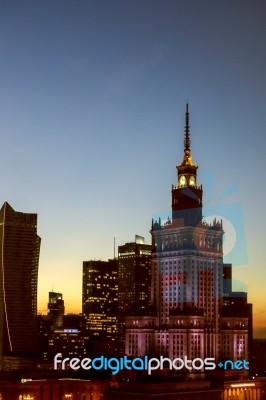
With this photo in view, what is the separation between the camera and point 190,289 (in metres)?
155

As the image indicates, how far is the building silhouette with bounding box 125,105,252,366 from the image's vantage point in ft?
507

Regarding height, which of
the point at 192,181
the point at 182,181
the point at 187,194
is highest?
the point at 182,181

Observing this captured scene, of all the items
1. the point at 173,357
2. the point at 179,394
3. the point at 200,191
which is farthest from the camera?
the point at 200,191

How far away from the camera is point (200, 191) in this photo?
162 meters

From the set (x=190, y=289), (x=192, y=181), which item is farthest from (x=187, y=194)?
(x=190, y=289)

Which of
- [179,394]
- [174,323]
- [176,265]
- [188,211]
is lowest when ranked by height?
[179,394]

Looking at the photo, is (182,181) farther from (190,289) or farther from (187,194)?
(190,289)

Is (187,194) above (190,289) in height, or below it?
above

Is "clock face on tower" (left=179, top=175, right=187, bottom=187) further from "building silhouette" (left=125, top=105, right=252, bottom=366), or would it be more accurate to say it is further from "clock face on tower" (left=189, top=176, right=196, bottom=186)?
"clock face on tower" (left=189, top=176, right=196, bottom=186)

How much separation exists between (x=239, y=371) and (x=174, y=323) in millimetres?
14949

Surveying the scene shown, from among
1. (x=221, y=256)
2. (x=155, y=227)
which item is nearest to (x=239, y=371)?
(x=221, y=256)

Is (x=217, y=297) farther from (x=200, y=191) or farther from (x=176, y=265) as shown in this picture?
(x=200, y=191)

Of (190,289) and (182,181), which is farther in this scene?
(182,181)

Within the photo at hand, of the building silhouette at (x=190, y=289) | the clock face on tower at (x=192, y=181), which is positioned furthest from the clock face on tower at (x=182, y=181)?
the clock face on tower at (x=192, y=181)
